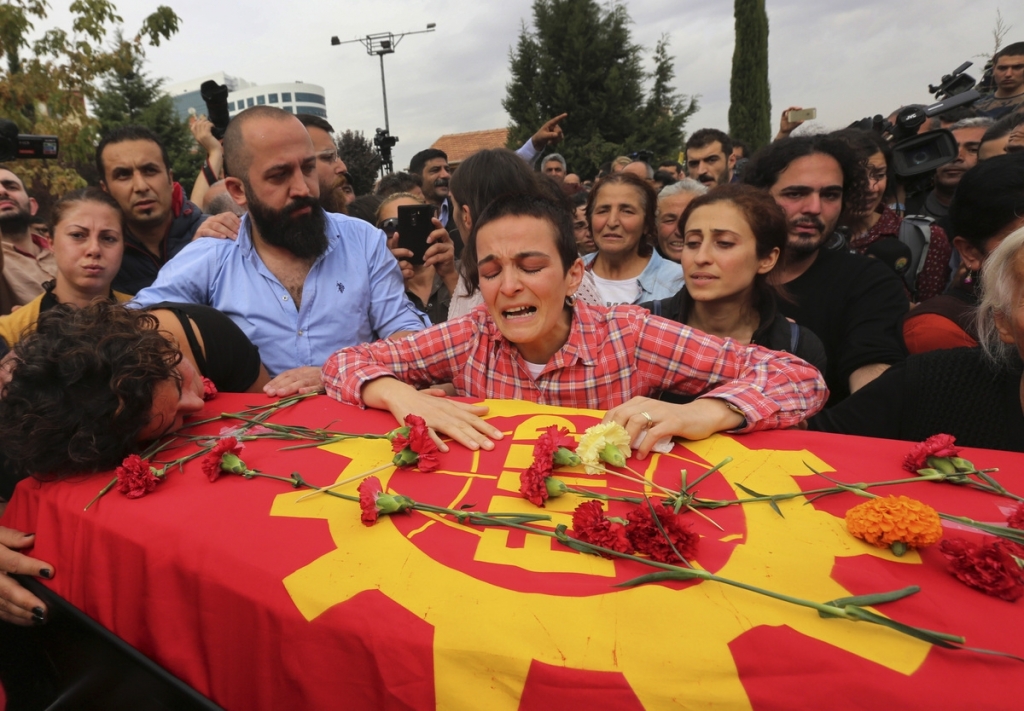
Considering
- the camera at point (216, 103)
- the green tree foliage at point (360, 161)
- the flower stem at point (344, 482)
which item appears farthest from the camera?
the green tree foliage at point (360, 161)

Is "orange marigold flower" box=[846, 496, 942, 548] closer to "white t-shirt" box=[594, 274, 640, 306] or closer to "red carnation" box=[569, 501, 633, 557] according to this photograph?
"red carnation" box=[569, 501, 633, 557]

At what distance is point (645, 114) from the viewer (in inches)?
1275

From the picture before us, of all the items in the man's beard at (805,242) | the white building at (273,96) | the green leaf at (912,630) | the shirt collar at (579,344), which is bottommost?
the green leaf at (912,630)

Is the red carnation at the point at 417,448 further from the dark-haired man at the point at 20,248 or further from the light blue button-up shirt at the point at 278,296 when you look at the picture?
the dark-haired man at the point at 20,248

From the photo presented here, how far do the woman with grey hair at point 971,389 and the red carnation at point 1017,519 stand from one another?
0.58 metres

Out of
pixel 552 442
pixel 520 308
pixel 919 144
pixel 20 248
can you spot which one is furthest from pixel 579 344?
pixel 20 248

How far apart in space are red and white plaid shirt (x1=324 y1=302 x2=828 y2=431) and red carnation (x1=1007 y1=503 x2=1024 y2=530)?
2.06 feet

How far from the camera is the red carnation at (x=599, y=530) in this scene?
1.30m

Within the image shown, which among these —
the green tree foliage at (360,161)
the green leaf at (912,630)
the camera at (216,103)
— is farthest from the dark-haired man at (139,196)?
the green tree foliage at (360,161)

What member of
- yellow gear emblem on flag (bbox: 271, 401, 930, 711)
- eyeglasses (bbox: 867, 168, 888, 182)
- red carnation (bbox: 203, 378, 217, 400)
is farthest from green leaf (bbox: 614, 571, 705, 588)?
eyeglasses (bbox: 867, 168, 888, 182)

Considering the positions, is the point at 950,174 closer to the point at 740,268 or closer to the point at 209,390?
the point at 740,268

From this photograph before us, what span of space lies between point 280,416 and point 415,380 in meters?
0.50

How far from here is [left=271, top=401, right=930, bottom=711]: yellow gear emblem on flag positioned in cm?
106

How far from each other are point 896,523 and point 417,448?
114cm
